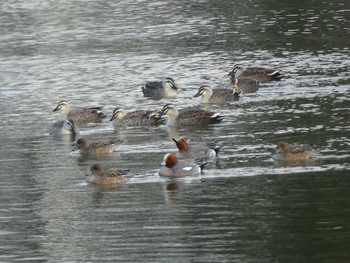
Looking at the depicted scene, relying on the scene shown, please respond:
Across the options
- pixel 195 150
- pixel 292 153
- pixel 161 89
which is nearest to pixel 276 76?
pixel 161 89

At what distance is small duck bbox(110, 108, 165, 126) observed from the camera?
27234 millimetres

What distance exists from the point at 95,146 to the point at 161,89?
665 cm

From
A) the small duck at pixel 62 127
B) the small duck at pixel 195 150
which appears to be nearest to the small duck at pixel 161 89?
the small duck at pixel 62 127

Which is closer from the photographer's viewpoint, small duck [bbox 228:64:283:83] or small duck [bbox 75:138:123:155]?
small duck [bbox 75:138:123:155]

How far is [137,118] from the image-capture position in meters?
27.3

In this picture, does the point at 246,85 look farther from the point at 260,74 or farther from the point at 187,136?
the point at 187,136

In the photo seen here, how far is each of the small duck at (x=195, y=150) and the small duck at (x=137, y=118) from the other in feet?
14.4

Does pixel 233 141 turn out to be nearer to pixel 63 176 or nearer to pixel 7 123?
pixel 63 176

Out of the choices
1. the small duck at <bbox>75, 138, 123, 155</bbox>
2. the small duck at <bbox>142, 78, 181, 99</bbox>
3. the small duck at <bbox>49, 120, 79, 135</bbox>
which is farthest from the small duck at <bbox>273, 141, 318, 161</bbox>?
the small duck at <bbox>142, 78, 181, 99</bbox>

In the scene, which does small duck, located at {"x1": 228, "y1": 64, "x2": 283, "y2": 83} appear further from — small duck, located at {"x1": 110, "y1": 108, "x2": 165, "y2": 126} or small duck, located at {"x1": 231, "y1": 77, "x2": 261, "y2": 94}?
small duck, located at {"x1": 110, "y1": 108, "x2": 165, "y2": 126}

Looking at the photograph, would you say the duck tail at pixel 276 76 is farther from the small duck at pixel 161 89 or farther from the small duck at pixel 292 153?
the small duck at pixel 292 153

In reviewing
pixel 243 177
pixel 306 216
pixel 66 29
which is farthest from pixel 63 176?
pixel 66 29

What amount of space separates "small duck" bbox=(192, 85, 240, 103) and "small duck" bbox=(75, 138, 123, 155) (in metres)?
5.29

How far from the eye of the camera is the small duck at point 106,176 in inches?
842
